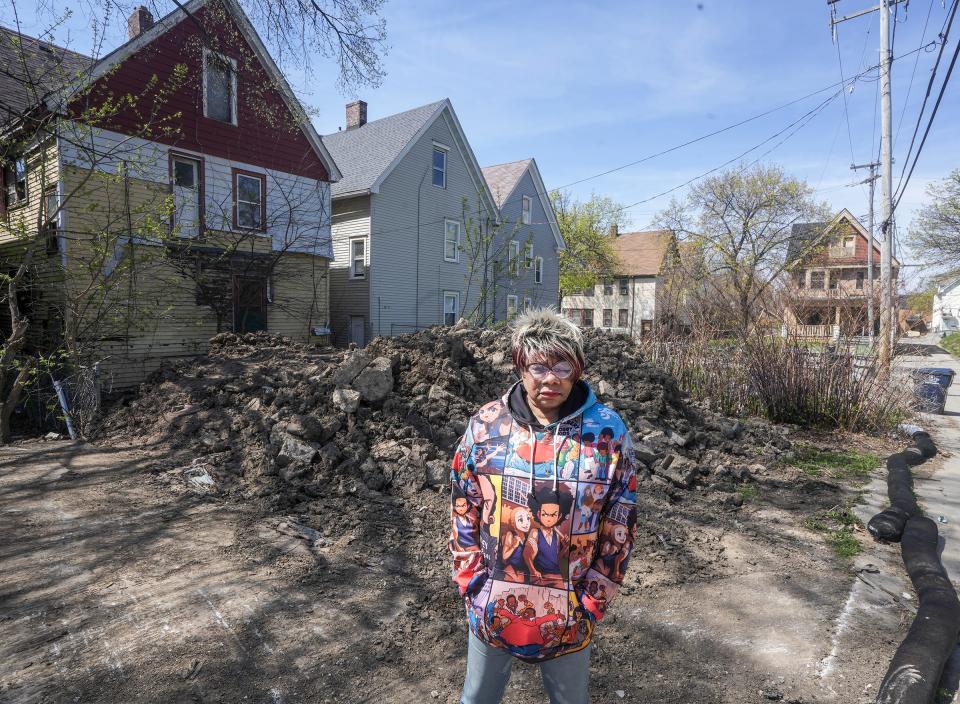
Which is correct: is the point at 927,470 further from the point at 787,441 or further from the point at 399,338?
the point at 399,338

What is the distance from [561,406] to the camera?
1.95 m

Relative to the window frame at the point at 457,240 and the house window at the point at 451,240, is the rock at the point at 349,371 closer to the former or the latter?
the window frame at the point at 457,240

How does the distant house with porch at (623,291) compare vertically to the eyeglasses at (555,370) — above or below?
above

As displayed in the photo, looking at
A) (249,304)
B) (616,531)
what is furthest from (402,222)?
(616,531)

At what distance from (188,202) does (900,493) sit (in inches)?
514

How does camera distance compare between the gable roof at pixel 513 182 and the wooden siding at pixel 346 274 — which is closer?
the wooden siding at pixel 346 274

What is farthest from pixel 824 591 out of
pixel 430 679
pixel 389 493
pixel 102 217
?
pixel 102 217

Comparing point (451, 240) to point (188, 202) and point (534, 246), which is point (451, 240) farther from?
point (188, 202)

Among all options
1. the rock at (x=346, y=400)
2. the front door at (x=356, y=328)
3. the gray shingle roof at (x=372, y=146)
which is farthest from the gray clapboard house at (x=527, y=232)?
the rock at (x=346, y=400)

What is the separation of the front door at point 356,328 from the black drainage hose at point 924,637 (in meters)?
16.8

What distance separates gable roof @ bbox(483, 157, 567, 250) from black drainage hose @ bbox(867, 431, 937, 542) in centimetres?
2022

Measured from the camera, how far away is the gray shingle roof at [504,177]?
85.4 ft

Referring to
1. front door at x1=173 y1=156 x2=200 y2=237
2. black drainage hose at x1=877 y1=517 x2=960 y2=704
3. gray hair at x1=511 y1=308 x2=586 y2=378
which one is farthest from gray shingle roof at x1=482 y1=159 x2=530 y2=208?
gray hair at x1=511 y1=308 x2=586 y2=378

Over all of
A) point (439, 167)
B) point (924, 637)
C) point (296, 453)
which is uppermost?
point (439, 167)
